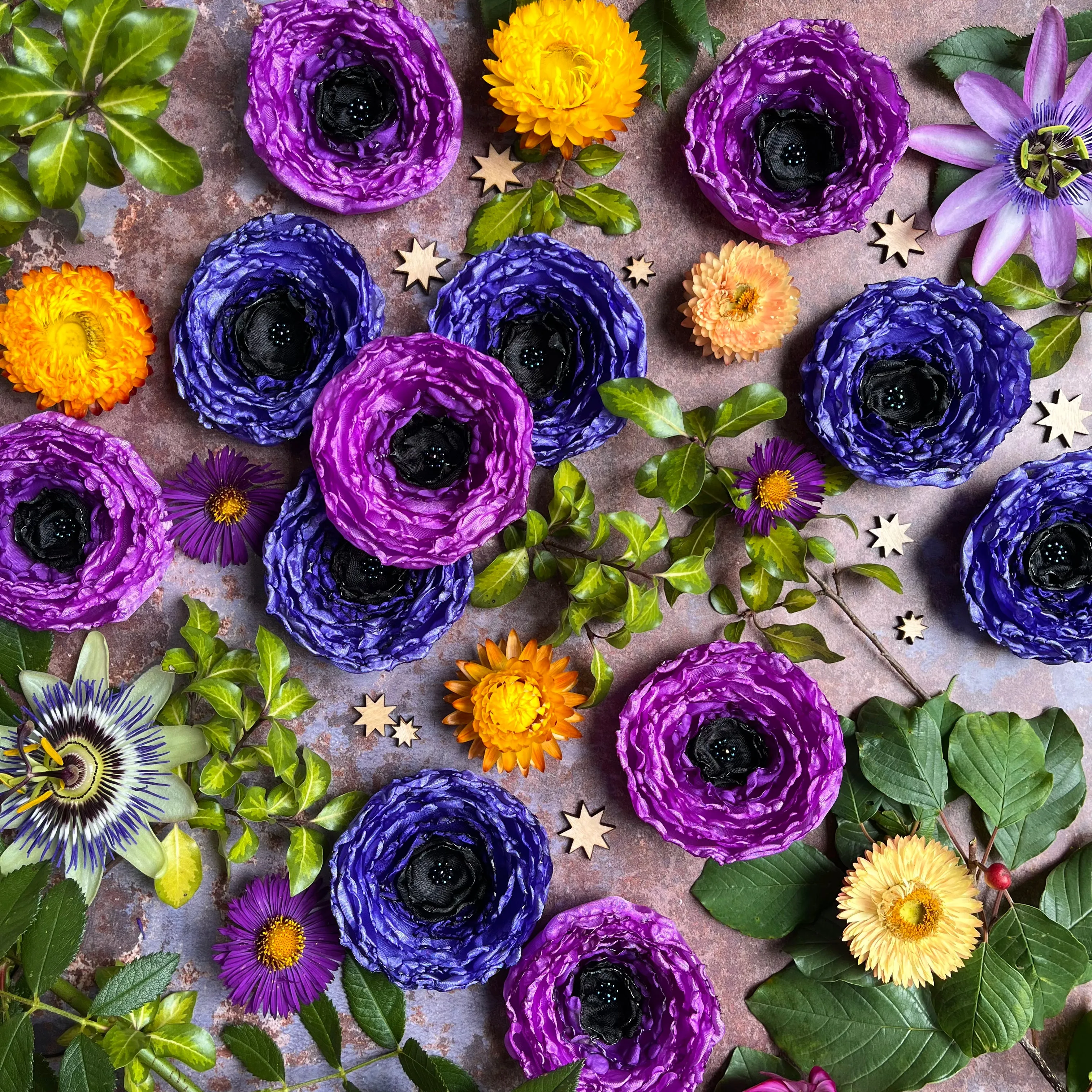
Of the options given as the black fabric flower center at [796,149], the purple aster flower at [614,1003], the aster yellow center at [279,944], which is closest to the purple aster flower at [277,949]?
the aster yellow center at [279,944]

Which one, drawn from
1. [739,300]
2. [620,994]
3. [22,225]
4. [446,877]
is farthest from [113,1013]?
[739,300]

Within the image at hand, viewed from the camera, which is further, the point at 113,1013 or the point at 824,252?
the point at 824,252

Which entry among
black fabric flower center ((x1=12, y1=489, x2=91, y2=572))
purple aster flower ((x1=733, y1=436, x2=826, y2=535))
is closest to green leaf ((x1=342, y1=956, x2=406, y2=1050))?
black fabric flower center ((x1=12, y1=489, x2=91, y2=572))

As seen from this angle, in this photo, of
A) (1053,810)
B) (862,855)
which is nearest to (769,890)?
(862,855)

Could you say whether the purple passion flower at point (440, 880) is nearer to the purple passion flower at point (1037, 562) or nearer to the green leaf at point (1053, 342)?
the purple passion flower at point (1037, 562)

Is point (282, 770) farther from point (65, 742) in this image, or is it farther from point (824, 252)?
point (824, 252)

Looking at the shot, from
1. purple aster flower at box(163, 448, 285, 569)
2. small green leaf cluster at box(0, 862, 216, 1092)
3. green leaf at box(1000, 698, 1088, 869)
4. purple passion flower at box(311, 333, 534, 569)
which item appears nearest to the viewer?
small green leaf cluster at box(0, 862, 216, 1092)

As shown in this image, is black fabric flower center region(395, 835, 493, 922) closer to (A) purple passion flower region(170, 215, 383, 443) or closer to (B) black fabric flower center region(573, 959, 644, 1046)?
(B) black fabric flower center region(573, 959, 644, 1046)
